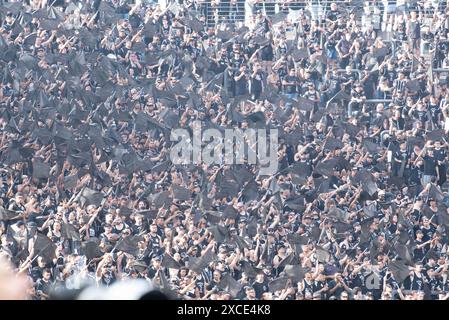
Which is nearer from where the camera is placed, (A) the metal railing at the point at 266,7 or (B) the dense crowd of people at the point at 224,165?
(B) the dense crowd of people at the point at 224,165

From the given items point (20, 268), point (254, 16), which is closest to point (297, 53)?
point (254, 16)

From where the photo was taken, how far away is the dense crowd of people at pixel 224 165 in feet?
41.0

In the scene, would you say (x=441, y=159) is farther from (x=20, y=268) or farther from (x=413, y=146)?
(x=20, y=268)

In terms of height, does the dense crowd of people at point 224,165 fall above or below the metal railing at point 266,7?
below

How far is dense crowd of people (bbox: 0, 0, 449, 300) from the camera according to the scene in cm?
1248

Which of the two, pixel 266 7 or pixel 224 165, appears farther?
pixel 266 7

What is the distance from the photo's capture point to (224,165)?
1427 centimetres

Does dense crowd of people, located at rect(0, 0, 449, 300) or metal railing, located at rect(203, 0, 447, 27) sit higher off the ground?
metal railing, located at rect(203, 0, 447, 27)

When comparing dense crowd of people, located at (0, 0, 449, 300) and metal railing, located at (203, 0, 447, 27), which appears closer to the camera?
dense crowd of people, located at (0, 0, 449, 300)

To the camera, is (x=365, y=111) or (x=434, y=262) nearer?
(x=434, y=262)

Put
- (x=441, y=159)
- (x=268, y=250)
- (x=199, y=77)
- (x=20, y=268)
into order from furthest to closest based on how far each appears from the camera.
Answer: (x=199, y=77)
(x=441, y=159)
(x=268, y=250)
(x=20, y=268)

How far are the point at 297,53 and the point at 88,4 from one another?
11.0 feet

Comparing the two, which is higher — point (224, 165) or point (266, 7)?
point (266, 7)

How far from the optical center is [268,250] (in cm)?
1284
